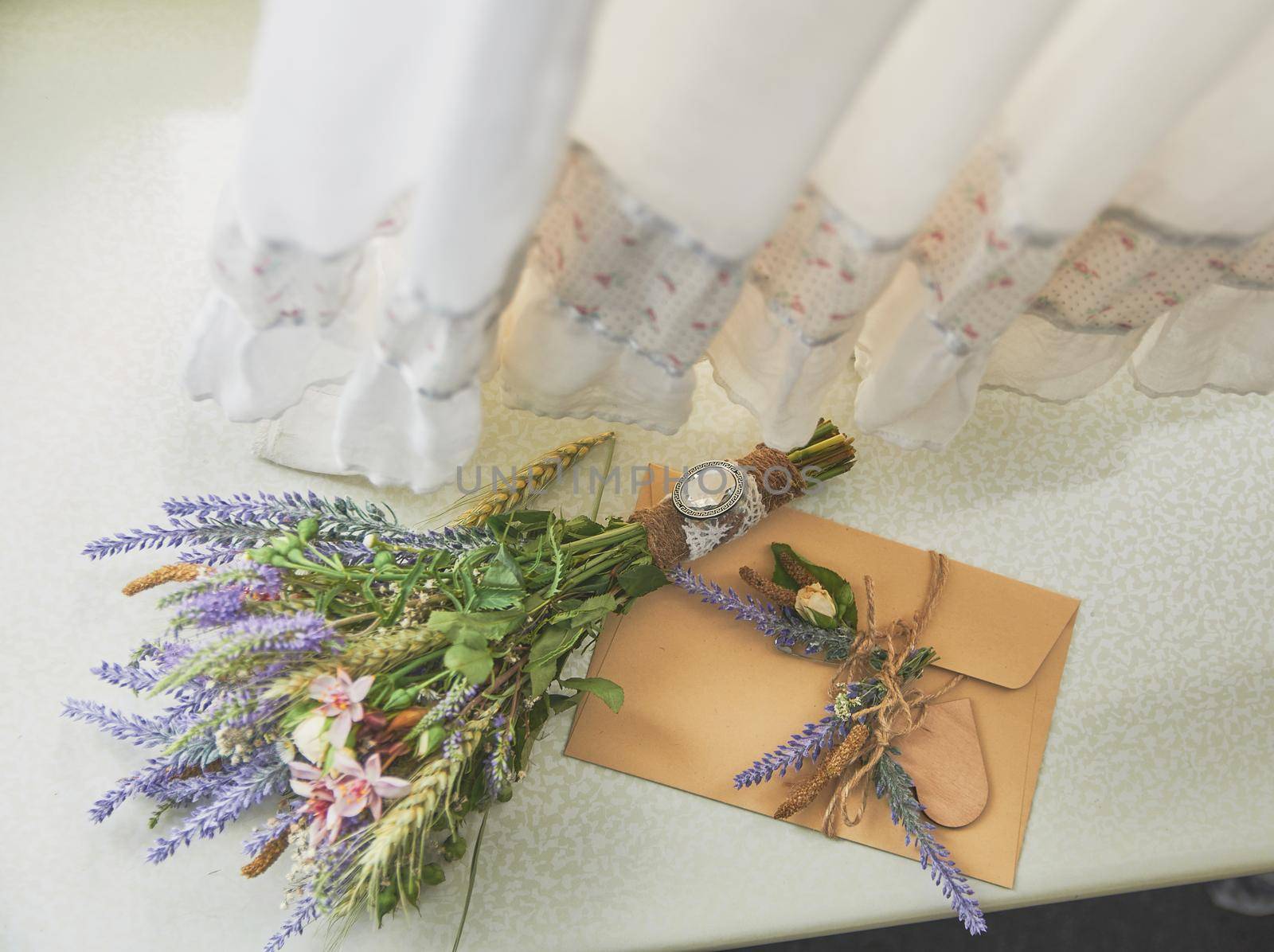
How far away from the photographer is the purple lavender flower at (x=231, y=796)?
625 millimetres

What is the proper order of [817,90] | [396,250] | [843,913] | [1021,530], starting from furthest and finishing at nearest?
[1021,530], [843,913], [396,250], [817,90]

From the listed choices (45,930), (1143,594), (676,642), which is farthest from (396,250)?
(1143,594)

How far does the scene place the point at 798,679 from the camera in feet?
2.58

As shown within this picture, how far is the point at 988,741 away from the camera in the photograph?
0.79m

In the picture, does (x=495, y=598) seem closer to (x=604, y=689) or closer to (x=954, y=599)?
(x=604, y=689)

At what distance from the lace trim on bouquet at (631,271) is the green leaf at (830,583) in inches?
10.1

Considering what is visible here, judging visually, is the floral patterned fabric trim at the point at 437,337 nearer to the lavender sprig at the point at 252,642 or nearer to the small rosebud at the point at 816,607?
the lavender sprig at the point at 252,642

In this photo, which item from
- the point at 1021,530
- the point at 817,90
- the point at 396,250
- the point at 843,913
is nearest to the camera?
the point at 817,90

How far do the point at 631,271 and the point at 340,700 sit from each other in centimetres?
33

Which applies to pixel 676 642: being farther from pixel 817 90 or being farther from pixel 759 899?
pixel 817 90

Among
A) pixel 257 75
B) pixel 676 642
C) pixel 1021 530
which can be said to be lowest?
pixel 676 642

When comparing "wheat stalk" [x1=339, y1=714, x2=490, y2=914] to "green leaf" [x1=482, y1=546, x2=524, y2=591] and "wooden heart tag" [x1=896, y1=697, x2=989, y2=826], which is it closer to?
"green leaf" [x1=482, y1=546, x2=524, y2=591]

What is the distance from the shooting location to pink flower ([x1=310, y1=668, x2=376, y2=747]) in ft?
1.92

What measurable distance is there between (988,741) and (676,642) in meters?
0.28
